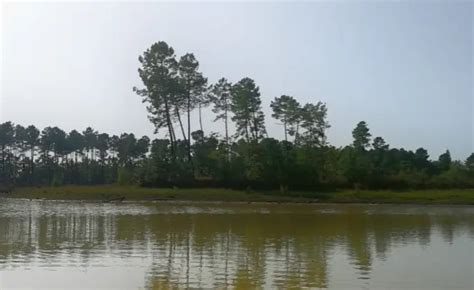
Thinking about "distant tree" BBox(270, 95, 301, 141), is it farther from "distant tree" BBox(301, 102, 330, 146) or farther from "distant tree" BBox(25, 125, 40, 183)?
"distant tree" BBox(25, 125, 40, 183)

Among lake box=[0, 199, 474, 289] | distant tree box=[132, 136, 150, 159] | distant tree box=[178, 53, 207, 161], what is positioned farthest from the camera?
distant tree box=[132, 136, 150, 159]

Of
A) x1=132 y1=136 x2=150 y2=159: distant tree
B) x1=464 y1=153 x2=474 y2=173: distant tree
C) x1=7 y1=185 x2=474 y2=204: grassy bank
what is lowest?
x1=7 y1=185 x2=474 y2=204: grassy bank

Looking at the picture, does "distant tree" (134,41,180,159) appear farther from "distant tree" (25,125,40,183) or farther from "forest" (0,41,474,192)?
"distant tree" (25,125,40,183)

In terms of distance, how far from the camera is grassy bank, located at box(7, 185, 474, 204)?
5881 centimetres

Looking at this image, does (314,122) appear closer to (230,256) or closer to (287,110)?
(287,110)

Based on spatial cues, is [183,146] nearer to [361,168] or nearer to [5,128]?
[361,168]

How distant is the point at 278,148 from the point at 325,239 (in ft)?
153

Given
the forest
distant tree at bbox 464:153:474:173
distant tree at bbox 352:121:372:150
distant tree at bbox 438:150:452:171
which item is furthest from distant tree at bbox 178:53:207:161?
distant tree at bbox 438:150:452:171

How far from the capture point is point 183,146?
77.2 m

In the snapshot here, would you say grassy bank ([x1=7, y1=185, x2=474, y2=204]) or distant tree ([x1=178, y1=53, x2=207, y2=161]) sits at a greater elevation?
distant tree ([x1=178, y1=53, x2=207, y2=161])

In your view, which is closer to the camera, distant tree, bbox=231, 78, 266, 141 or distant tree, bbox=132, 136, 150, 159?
distant tree, bbox=231, 78, 266, 141

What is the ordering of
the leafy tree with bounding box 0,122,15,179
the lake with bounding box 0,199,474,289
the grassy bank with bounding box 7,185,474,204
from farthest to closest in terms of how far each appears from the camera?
1. the leafy tree with bounding box 0,122,15,179
2. the grassy bank with bounding box 7,185,474,204
3. the lake with bounding box 0,199,474,289

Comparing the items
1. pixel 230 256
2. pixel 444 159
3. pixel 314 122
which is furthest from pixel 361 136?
pixel 230 256

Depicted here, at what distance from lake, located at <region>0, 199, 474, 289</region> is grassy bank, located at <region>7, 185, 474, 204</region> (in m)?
28.8
